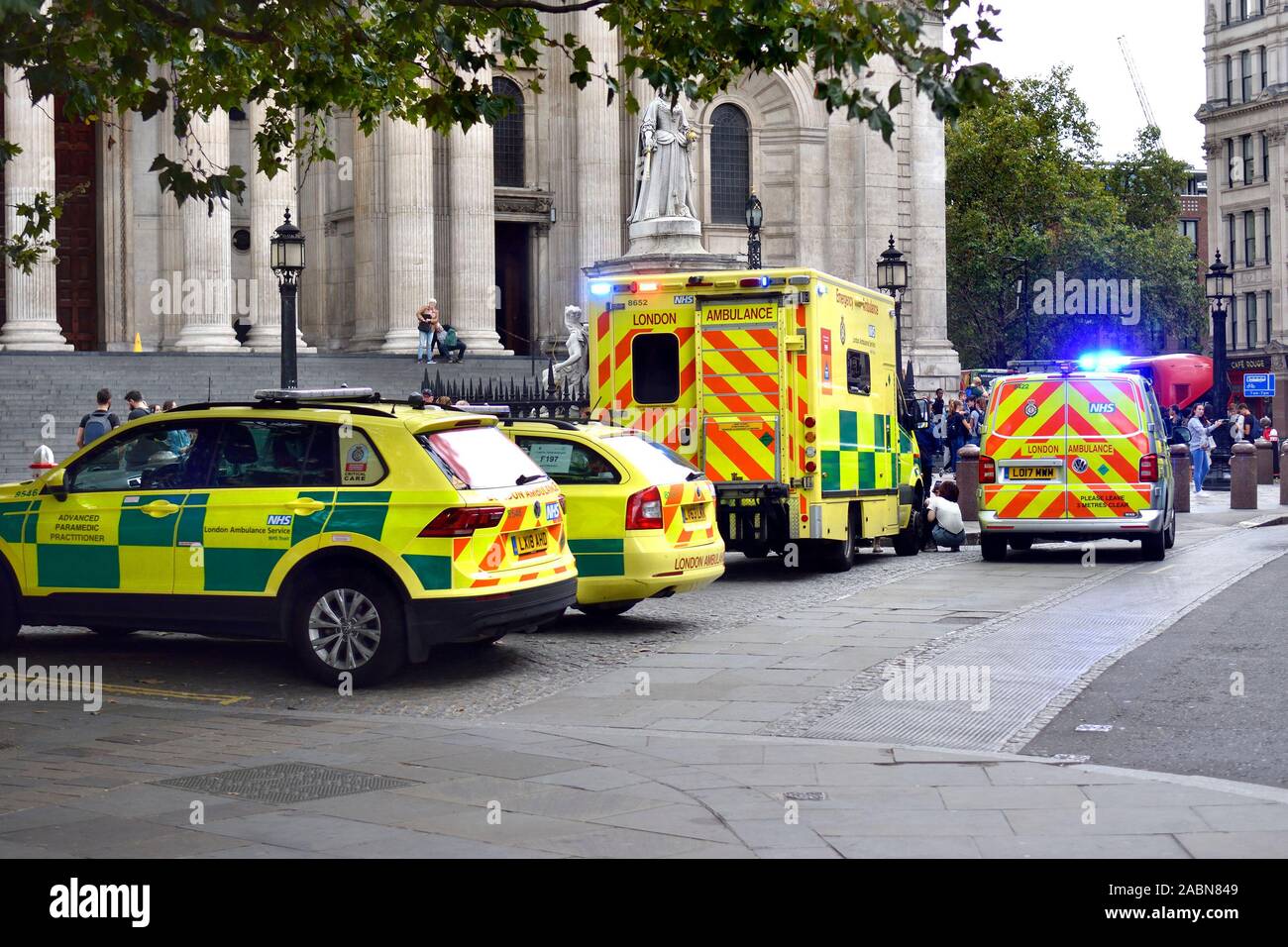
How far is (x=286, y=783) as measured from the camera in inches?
322

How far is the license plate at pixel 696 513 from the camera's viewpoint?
1423 centimetres

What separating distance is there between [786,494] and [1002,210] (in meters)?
59.0

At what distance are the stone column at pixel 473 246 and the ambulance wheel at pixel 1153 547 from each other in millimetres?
22541

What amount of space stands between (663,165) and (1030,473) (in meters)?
10.9

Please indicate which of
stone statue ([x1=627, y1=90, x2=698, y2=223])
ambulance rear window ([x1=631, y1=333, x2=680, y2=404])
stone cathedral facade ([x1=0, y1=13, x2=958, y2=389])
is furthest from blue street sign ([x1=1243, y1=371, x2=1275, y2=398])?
ambulance rear window ([x1=631, y1=333, x2=680, y2=404])

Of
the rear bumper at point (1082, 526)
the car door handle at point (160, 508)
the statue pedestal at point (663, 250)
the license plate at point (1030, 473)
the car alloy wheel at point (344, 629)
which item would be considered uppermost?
the statue pedestal at point (663, 250)

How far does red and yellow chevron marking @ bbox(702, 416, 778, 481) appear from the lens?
17.9 meters

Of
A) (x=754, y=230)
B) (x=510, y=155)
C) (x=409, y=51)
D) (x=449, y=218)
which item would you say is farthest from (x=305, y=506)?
(x=510, y=155)

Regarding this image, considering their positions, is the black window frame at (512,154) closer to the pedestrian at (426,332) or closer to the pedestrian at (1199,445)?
the pedestrian at (426,332)

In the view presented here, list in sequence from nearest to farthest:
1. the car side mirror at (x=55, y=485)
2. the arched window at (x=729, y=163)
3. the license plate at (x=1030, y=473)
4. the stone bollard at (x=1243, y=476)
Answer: the car side mirror at (x=55, y=485)
the license plate at (x=1030, y=473)
the stone bollard at (x=1243, y=476)
the arched window at (x=729, y=163)

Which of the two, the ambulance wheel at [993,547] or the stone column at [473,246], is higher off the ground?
the stone column at [473,246]

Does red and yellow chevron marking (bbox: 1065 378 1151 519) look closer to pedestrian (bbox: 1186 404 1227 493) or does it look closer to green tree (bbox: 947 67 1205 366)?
pedestrian (bbox: 1186 404 1227 493)

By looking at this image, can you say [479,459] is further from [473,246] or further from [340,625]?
[473,246]

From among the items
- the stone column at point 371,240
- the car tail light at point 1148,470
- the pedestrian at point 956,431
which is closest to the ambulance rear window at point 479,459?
the car tail light at point 1148,470
